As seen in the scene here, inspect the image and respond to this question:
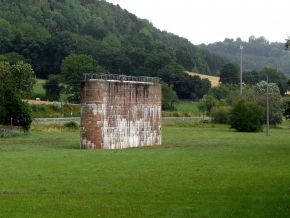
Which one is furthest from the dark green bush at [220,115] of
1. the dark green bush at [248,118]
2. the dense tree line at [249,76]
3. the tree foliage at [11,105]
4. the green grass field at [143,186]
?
the green grass field at [143,186]

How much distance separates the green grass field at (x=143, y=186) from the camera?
20.6 metres

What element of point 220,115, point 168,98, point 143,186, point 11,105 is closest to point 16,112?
point 11,105

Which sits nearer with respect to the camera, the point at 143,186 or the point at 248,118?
the point at 143,186

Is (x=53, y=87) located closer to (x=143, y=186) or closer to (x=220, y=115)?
(x=220, y=115)

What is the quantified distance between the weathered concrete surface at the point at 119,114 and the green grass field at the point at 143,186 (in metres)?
11.6

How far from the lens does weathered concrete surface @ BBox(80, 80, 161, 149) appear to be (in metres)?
55.6

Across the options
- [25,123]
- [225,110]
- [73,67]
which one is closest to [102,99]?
[25,123]

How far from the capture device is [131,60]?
166875 millimetres

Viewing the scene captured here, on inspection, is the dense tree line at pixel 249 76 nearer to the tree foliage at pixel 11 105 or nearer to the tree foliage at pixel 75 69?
the tree foliage at pixel 75 69

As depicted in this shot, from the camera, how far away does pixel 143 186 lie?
87.8 feet

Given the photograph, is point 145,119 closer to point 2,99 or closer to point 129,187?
point 2,99

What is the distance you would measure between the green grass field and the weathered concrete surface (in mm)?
11580

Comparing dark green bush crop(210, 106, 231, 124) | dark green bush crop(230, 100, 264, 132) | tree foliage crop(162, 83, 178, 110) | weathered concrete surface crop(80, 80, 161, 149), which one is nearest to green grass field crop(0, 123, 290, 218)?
weathered concrete surface crop(80, 80, 161, 149)

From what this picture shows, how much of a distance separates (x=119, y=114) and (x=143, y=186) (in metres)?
32.1
